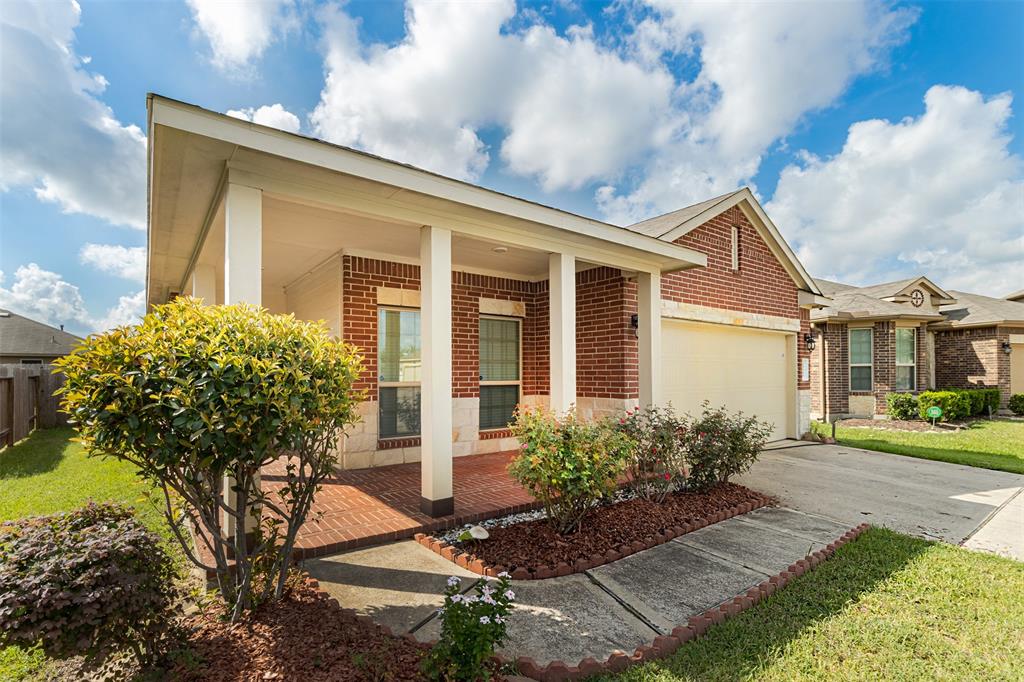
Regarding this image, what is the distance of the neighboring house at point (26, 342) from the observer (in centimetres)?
2317

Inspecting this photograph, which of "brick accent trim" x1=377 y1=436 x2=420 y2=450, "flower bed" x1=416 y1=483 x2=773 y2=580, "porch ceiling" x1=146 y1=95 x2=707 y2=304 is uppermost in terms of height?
"porch ceiling" x1=146 y1=95 x2=707 y2=304

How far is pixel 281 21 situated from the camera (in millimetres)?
6238

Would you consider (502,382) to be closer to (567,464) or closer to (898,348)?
(567,464)

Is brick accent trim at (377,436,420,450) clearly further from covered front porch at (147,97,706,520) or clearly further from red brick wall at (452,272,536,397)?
red brick wall at (452,272,536,397)

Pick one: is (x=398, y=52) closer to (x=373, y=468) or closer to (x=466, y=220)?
(x=466, y=220)

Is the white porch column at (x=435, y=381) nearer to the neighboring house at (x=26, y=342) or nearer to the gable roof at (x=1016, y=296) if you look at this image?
the neighboring house at (x=26, y=342)

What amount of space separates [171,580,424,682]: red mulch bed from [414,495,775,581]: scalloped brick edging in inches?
42.1

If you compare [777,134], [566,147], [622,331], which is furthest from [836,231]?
[622,331]

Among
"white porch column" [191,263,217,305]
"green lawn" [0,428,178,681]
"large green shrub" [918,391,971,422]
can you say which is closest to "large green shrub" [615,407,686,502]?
"green lawn" [0,428,178,681]

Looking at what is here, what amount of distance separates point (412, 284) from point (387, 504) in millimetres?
3657

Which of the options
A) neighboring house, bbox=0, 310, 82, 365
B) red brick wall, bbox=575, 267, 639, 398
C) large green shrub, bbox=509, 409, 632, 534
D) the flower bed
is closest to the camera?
the flower bed

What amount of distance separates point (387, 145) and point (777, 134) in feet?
31.8

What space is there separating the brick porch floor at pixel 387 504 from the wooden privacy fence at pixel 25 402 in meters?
6.99

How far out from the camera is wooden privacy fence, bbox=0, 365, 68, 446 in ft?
31.7
